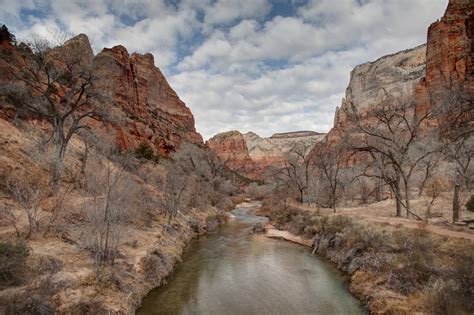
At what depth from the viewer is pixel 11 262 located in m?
9.34

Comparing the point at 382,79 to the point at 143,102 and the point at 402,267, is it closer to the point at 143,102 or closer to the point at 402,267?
the point at 143,102

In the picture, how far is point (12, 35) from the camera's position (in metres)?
35.5

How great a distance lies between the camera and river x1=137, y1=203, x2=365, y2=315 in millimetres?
12484

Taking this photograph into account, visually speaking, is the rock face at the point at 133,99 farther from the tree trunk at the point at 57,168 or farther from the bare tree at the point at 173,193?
the bare tree at the point at 173,193

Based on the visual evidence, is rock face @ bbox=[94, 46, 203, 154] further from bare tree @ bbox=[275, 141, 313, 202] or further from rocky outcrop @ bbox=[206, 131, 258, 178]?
rocky outcrop @ bbox=[206, 131, 258, 178]

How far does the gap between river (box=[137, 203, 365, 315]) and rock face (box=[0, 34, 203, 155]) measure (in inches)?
588

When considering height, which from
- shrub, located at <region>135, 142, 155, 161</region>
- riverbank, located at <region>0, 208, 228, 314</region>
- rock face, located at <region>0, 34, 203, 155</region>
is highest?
rock face, located at <region>0, 34, 203, 155</region>

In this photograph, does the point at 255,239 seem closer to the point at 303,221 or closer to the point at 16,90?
the point at 303,221

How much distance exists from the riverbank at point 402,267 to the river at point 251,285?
100cm

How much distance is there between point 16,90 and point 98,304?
26.2 m

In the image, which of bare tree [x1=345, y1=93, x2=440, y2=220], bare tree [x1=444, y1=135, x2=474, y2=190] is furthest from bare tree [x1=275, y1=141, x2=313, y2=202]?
bare tree [x1=444, y1=135, x2=474, y2=190]

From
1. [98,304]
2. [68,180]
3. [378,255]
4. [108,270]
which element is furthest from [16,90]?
[378,255]

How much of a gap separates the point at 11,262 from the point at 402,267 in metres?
15.2

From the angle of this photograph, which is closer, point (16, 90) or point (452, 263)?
point (452, 263)
